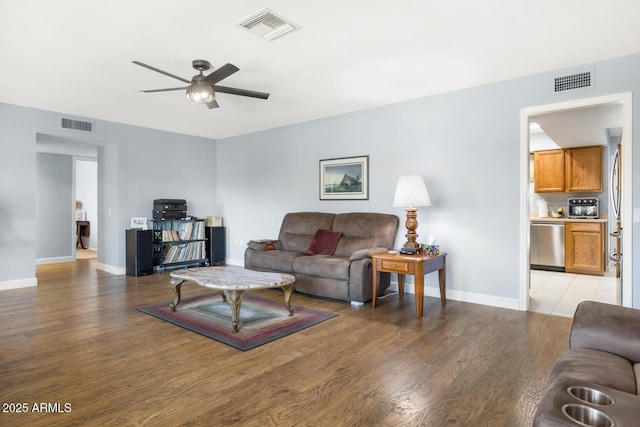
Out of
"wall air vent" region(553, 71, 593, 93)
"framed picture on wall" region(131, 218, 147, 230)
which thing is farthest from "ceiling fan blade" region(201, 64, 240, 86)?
"framed picture on wall" region(131, 218, 147, 230)

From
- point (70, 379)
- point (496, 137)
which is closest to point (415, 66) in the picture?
point (496, 137)

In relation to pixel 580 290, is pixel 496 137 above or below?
above

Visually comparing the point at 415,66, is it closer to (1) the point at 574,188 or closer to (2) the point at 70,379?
(2) the point at 70,379

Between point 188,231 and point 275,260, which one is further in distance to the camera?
point 188,231

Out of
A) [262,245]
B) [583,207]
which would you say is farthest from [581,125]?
[262,245]

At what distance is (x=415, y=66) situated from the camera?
3623 mm

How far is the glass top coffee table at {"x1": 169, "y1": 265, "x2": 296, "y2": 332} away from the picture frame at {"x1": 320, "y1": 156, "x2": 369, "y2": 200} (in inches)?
77.7

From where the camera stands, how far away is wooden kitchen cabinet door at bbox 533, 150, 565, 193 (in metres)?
6.76

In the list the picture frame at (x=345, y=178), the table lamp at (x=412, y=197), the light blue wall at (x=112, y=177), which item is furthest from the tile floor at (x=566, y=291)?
the light blue wall at (x=112, y=177)

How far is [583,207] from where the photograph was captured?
6.55 meters

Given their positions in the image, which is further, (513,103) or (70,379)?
(513,103)

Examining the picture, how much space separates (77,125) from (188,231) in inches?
91.3

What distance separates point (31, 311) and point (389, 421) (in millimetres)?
3848

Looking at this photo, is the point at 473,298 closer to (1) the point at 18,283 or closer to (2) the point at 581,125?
(2) the point at 581,125
